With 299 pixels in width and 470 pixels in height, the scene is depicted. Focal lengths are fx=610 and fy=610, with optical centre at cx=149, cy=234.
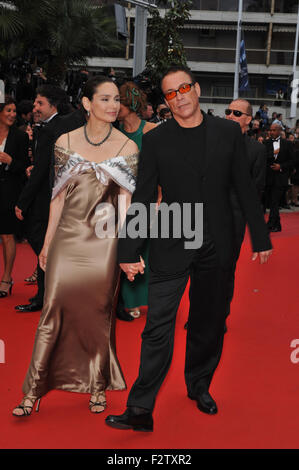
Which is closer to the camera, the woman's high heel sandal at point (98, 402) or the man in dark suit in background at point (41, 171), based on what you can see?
the woman's high heel sandal at point (98, 402)

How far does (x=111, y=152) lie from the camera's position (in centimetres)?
340

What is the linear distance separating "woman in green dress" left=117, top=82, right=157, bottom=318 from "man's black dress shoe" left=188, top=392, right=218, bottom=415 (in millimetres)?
1725

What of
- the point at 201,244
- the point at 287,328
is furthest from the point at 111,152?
the point at 287,328

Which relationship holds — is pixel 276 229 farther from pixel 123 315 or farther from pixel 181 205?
pixel 181 205

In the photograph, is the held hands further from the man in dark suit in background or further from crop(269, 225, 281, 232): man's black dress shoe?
crop(269, 225, 281, 232): man's black dress shoe

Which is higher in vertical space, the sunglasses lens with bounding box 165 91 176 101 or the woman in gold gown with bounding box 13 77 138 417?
the sunglasses lens with bounding box 165 91 176 101

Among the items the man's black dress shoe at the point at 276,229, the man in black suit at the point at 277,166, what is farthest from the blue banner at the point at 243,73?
the man's black dress shoe at the point at 276,229

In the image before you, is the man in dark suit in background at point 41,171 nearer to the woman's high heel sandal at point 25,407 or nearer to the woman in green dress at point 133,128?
the woman in green dress at point 133,128

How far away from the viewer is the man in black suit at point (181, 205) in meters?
3.06

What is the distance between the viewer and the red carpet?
3082mm

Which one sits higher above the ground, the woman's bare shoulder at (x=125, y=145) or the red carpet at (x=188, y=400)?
the woman's bare shoulder at (x=125, y=145)

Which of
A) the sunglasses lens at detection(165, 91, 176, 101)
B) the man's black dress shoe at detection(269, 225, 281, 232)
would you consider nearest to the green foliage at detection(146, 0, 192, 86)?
the man's black dress shoe at detection(269, 225, 281, 232)

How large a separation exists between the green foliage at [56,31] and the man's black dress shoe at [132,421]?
11.3m

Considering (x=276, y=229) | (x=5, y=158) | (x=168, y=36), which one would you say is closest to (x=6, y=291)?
(x=5, y=158)
